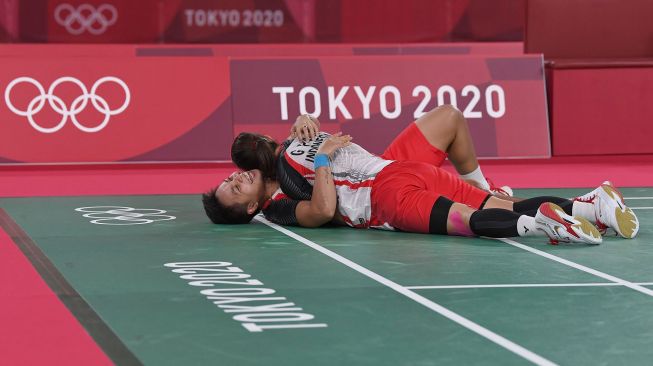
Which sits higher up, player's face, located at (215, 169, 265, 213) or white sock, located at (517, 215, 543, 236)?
player's face, located at (215, 169, 265, 213)

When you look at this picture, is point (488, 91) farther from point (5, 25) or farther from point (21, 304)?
point (5, 25)

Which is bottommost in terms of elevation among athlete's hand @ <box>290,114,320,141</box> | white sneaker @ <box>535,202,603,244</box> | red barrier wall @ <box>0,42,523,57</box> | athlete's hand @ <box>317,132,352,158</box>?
white sneaker @ <box>535,202,603,244</box>

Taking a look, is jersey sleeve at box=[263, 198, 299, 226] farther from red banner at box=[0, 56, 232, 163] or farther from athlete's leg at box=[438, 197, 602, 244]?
red banner at box=[0, 56, 232, 163]

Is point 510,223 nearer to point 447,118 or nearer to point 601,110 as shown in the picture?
point 447,118

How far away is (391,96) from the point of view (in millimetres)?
13094

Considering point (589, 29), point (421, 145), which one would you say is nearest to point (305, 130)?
point (421, 145)

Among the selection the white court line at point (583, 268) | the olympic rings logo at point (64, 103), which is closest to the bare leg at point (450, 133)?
the white court line at point (583, 268)

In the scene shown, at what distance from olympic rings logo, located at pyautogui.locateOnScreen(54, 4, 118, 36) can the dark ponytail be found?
12509 millimetres

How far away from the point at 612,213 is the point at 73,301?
3.59 metres

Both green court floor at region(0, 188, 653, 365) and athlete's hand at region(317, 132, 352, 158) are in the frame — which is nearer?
green court floor at region(0, 188, 653, 365)

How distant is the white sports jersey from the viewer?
826cm

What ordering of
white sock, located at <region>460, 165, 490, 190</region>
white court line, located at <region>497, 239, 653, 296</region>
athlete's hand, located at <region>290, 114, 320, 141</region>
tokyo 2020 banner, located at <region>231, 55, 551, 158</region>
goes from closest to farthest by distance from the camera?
white court line, located at <region>497, 239, 653, 296</region>
athlete's hand, located at <region>290, 114, 320, 141</region>
white sock, located at <region>460, 165, 490, 190</region>
tokyo 2020 banner, located at <region>231, 55, 551, 158</region>

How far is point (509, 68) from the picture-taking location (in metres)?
13.5

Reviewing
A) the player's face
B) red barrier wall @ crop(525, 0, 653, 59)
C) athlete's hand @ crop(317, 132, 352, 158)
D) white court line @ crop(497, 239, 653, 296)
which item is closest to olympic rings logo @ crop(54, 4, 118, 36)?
red barrier wall @ crop(525, 0, 653, 59)
